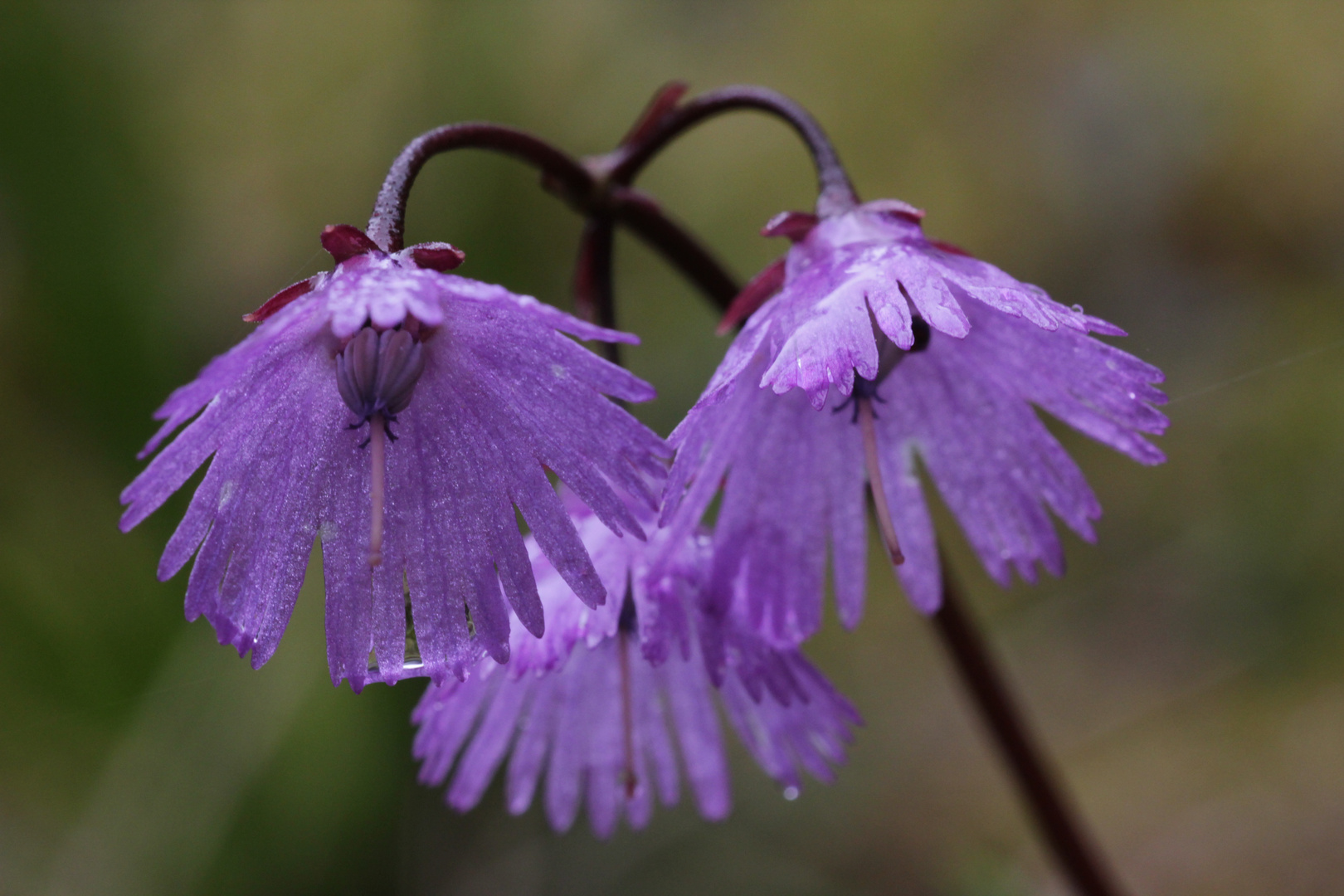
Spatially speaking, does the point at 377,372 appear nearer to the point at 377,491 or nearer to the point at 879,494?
the point at 377,491

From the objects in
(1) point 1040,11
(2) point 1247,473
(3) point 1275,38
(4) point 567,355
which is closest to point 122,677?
(4) point 567,355

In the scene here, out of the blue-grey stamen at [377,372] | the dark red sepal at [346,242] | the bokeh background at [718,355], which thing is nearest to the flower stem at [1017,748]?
the bokeh background at [718,355]

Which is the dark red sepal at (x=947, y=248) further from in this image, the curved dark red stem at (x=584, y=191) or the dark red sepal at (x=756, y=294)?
the curved dark red stem at (x=584, y=191)

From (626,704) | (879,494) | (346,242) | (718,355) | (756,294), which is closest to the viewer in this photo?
(346,242)

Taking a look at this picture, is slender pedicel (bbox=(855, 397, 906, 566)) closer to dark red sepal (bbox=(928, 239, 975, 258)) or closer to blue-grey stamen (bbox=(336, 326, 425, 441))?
dark red sepal (bbox=(928, 239, 975, 258))

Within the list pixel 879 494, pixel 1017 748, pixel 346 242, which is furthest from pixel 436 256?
pixel 1017 748

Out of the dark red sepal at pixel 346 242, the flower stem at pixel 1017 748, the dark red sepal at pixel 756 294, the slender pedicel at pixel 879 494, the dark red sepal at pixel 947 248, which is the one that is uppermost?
the dark red sepal at pixel 346 242
